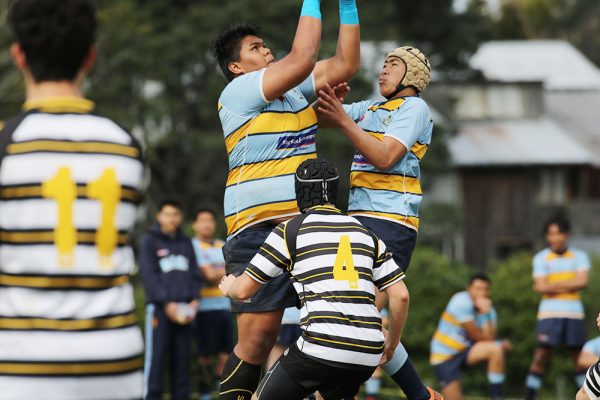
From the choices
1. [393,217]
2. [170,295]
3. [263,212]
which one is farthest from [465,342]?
[263,212]

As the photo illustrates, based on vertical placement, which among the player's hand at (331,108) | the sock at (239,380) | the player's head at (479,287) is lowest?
the player's head at (479,287)

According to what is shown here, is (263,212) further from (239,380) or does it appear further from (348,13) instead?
(348,13)

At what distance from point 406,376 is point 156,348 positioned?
16.9ft

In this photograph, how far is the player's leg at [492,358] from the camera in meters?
13.2

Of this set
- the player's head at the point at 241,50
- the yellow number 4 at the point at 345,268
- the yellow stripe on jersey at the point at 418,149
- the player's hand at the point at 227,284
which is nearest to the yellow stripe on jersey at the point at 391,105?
the yellow stripe on jersey at the point at 418,149

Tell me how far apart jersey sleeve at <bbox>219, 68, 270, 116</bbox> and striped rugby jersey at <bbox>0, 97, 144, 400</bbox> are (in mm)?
2296

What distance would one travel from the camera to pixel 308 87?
6.67 metres

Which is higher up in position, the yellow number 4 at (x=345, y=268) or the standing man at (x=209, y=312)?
the yellow number 4 at (x=345, y=268)

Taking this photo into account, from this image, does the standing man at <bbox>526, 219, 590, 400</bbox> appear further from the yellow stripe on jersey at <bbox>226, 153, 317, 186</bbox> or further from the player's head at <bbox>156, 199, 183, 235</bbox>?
the yellow stripe on jersey at <bbox>226, 153, 317, 186</bbox>

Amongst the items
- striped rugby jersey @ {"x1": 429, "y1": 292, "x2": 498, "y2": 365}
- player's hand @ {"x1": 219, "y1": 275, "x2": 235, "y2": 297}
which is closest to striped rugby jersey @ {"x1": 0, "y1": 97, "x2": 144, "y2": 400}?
player's hand @ {"x1": 219, "y1": 275, "x2": 235, "y2": 297}

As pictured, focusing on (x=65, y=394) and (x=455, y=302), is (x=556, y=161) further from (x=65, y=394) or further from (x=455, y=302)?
(x=65, y=394)

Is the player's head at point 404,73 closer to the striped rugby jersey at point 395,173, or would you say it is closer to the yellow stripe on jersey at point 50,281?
the striped rugby jersey at point 395,173

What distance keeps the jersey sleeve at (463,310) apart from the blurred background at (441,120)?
114 inches

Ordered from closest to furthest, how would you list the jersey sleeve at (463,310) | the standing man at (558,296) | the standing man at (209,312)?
the jersey sleeve at (463,310)
the standing man at (209,312)
the standing man at (558,296)
